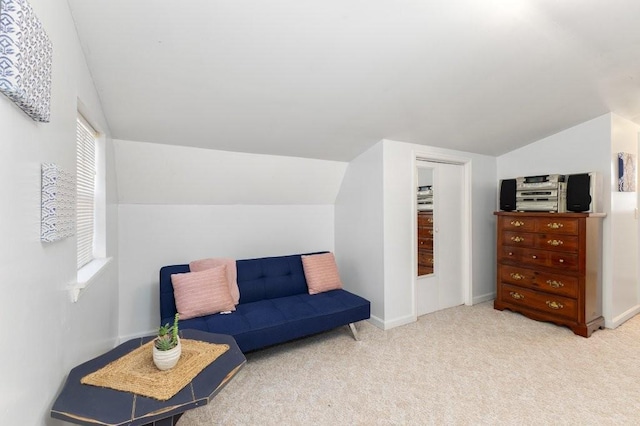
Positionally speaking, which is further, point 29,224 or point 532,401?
point 532,401

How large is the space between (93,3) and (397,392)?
267 cm

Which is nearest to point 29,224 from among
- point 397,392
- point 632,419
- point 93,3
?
point 93,3

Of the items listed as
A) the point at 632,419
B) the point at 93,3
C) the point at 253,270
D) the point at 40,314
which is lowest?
the point at 632,419

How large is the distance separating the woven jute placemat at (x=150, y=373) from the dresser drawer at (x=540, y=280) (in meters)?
3.17

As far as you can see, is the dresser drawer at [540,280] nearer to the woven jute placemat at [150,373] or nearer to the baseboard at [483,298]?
the baseboard at [483,298]

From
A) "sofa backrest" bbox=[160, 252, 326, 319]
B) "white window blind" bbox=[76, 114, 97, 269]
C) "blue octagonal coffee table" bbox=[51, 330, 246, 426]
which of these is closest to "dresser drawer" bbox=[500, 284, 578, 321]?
"sofa backrest" bbox=[160, 252, 326, 319]

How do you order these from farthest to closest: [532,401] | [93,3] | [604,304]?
[604,304] < [532,401] < [93,3]

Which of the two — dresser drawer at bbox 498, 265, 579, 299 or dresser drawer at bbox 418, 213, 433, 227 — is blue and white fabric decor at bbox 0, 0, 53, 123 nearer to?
dresser drawer at bbox 418, 213, 433, 227

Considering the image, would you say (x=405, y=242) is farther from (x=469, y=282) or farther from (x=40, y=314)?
(x=40, y=314)

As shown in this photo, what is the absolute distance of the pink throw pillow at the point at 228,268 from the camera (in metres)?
2.57

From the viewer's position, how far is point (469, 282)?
3.58 meters

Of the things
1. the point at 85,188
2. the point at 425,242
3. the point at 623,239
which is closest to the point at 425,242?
the point at 425,242

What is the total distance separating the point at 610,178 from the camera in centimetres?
288

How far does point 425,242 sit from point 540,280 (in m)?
1.19
